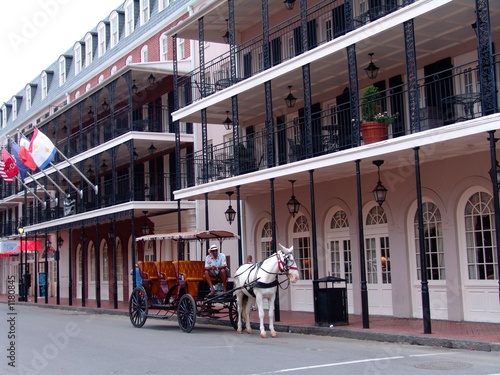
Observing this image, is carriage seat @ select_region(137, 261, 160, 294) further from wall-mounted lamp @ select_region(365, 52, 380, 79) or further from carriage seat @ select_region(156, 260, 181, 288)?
wall-mounted lamp @ select_region(365, 52, 380, 79)

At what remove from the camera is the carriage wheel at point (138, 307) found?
18.6 meters

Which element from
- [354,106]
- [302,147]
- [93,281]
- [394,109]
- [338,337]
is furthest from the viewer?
[93,281]

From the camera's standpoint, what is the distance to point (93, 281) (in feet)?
127

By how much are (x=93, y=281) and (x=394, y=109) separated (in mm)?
24778

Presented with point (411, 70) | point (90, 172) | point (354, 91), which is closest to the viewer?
point (411, 70)

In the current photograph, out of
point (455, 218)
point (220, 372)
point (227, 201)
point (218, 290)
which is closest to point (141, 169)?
point (227, 201)

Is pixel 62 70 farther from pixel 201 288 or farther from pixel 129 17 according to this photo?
pixel 201 288

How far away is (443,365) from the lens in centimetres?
1077

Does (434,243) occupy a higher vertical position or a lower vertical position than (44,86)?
lower

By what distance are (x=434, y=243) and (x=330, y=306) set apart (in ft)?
11.0

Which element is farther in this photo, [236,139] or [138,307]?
[236,139]

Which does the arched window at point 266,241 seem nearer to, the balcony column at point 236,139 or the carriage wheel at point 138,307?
the balcony column at point 236,139

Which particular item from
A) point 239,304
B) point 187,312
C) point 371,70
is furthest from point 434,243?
point 187,312

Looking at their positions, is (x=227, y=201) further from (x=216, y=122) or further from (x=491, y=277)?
(x=491, y=277)
